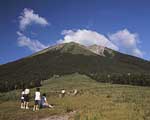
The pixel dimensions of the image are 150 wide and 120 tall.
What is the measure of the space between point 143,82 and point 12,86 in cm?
5435

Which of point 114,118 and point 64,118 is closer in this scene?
point 114,118

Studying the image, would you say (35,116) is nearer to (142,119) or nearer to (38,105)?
(38,105)

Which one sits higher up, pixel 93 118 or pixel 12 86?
pixel 12 86

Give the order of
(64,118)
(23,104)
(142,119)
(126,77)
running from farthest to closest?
(126,77)
(23,104)
(64,118)
(142,119)

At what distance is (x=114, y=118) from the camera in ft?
81.7

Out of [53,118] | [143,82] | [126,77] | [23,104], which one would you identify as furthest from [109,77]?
[53,118]

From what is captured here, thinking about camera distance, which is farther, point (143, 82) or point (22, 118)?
point (143, 82)

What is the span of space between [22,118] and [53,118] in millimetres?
3218

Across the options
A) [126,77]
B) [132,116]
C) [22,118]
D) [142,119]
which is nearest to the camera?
[142,119]

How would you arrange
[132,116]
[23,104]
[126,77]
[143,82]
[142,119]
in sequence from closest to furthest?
1. [142,119]
2. [132,116]
3. [23,104]
4. [143,82]
5. [126,77]

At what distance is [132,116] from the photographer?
25.1 meters

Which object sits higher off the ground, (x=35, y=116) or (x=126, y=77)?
(x=126, y=77)

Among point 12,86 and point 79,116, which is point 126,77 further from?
point 79,116

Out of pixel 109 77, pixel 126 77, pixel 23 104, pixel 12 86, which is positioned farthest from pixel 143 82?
pixel 23 104
